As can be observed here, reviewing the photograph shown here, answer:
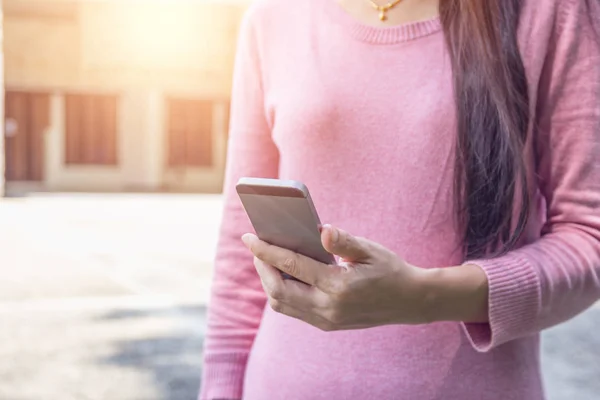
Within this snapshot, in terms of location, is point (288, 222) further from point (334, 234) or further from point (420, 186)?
point (420, 186)

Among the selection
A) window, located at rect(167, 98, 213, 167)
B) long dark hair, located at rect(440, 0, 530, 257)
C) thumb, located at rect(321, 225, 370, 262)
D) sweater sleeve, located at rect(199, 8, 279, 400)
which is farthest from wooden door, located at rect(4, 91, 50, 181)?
thumb, located at rect(321, 225, 370, 262)

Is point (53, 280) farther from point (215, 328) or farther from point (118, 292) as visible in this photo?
point (215, 328)

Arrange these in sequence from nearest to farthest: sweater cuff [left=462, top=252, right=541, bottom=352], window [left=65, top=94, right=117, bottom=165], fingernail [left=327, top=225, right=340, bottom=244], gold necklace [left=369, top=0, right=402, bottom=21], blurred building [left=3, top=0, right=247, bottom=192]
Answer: fingernail [left=327, top=225, right=340, bottom=244] < sweater cuff [left=462, top=252, right=541, bottom=352] < gold necklace [left=369, top=0, right=402, bottom=21] < blurred building [left=3, top=0, right=247, bottom=192] < window [left=65, top=94, right=117, bottom=165]

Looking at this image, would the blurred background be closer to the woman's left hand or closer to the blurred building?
the blurred building

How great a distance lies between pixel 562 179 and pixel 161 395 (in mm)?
3328

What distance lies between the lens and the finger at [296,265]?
2.77ft

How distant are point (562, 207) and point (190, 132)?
1957 cm

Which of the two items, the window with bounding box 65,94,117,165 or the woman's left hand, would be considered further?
the window with bounding box 65,94,117,165

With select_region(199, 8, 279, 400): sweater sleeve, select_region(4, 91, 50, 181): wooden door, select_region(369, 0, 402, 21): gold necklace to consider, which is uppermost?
select_region(369, 0, 402, 21): gold necklace

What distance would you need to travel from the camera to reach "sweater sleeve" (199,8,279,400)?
4.03 ft

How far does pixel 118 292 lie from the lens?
6.12m

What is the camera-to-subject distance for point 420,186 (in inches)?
40.4

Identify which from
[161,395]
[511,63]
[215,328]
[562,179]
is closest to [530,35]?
[511,63]

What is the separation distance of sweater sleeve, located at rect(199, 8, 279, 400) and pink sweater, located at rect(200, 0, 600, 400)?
6cm
